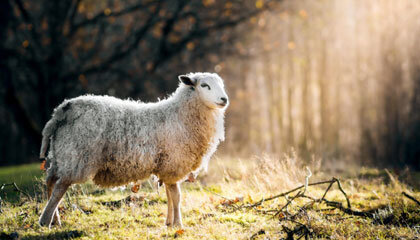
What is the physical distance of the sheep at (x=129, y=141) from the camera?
527 cm

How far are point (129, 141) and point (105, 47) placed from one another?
11281 mm

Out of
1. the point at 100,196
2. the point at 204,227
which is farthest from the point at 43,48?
the point at 204,227

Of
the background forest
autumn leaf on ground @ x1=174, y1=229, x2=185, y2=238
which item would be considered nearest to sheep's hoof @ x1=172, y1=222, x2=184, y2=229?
autumn leaf on ground @ x1=174, y1=229, x2=185, y2=238

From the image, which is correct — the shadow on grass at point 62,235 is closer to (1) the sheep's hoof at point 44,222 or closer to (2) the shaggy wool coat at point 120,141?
(1) the sheep's hoof at point 44,222

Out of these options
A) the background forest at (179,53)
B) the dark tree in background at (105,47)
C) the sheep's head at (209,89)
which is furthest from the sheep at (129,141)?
the dark tree in background at (105,47)

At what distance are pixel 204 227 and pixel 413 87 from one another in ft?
47.2

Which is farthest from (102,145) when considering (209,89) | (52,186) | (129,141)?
(209,89)

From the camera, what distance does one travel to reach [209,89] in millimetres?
5867

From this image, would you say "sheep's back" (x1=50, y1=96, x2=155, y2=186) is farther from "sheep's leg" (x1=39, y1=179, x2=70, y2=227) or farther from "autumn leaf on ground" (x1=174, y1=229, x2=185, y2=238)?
"autumn leaf on ground" (x1=174, y1=229, x2=185, y2=238)

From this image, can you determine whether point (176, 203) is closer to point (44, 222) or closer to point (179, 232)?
point (179, 232)

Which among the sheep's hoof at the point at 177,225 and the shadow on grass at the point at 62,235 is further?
the sheep's hoof at the point at 177,225

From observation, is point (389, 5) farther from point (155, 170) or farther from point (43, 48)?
point (155, 170)

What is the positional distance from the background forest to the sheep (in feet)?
16.7

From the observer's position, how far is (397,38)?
1778cm
